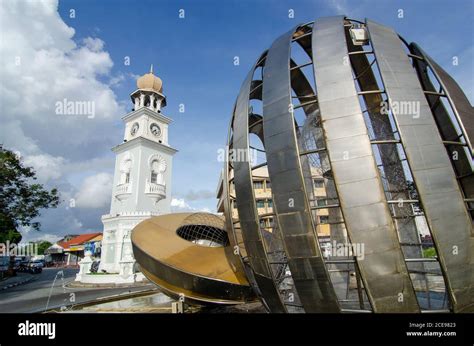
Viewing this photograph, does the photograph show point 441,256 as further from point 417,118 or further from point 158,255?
point 158,255

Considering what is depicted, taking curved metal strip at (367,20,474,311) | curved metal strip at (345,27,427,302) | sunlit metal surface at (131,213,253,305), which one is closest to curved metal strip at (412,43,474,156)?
curved metal strip at (367,20,474,311)

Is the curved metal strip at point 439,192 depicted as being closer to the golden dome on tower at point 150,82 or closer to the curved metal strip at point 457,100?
the curved metal strip at point 457,100

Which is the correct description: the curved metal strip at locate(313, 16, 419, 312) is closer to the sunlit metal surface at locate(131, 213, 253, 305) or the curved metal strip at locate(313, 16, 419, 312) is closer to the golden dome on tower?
the sunlit metal surface at locate(131, 213, 253, 305)

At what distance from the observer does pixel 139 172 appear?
36.5m

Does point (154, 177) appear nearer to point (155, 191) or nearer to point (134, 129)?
point (155, 191)

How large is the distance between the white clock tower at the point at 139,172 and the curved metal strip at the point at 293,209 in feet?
97.8

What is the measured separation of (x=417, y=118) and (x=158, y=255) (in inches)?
364

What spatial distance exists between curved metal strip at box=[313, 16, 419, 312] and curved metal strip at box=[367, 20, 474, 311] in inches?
29.1

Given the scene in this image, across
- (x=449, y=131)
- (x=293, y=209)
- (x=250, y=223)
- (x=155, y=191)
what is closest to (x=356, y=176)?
(x=293, y=209)

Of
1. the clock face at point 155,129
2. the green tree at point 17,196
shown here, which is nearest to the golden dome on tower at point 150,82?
the clock face at point 155,129

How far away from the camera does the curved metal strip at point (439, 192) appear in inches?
208

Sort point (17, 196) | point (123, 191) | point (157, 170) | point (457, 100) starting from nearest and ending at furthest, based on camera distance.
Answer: point (457, 100) → point (17, 196) → point (123, 191) → point (157, 170)

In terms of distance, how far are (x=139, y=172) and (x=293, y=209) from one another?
33.4 meters
